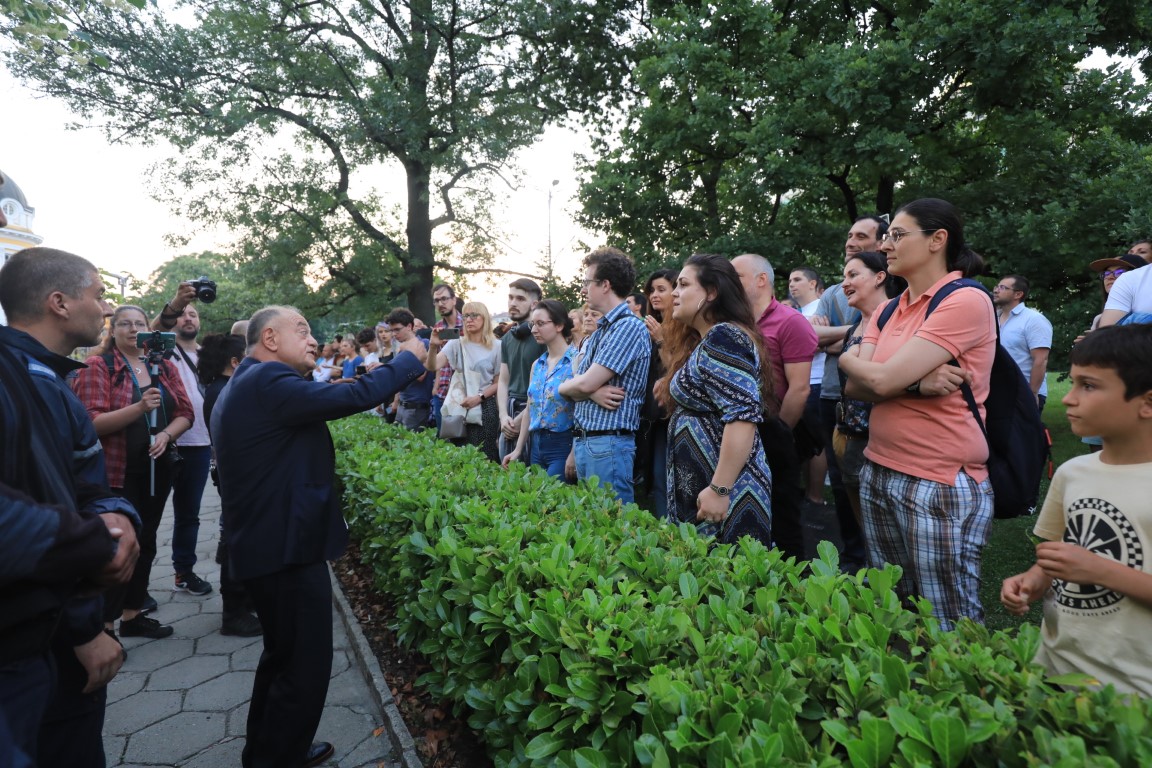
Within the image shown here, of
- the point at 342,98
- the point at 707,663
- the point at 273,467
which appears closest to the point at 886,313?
the point at 707,663

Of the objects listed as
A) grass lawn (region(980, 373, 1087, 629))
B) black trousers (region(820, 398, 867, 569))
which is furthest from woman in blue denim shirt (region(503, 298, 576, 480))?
grass lawn (region(980, 373, 1087, 629))

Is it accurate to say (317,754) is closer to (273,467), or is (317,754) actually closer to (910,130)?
(273,467)

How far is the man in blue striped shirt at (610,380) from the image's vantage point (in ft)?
13.7

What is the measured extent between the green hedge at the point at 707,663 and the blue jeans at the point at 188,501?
3.06 meters

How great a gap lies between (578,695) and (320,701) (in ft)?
5.37

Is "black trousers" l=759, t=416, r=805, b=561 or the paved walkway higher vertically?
"black trousers" l=759, t=416, r=805, b=561

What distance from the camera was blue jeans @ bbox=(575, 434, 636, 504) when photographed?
4.30 metres

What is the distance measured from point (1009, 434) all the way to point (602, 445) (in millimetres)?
2240

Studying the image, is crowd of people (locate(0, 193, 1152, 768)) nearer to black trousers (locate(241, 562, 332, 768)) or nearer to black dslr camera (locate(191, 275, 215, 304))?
black trousers (locate(241, 562, 332, 768))

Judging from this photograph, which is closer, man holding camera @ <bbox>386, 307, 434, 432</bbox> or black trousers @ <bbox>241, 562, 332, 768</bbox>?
black trousers @ <bbox>241, 562, 332, 768</bbox>

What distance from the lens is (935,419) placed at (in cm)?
265

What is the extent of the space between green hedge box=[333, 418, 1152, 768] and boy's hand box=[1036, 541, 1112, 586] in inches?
6.8

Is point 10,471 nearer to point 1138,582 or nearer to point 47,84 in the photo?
point 1138,582

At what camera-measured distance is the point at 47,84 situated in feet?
52.7
